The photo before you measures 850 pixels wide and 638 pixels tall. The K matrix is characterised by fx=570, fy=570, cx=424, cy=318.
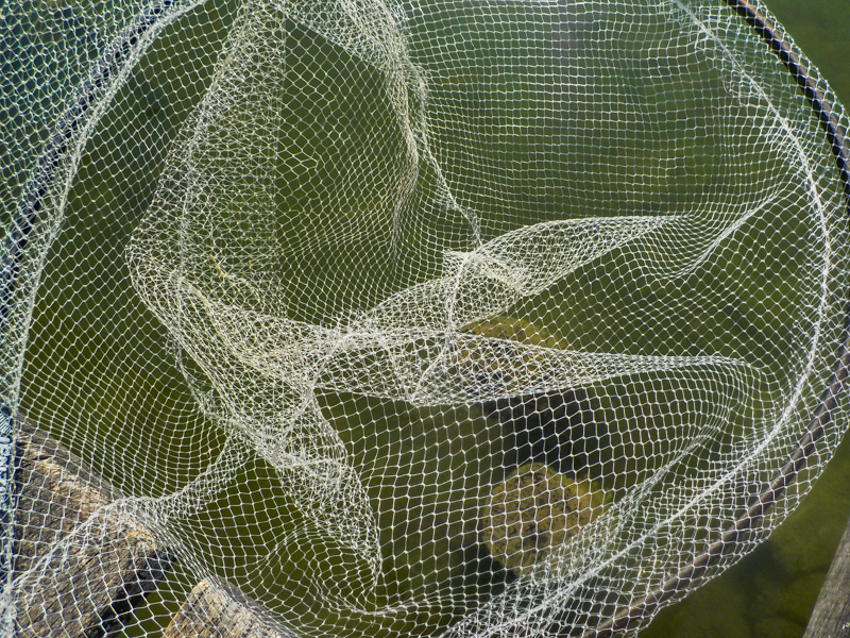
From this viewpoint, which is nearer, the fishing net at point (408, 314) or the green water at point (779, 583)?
the fishing net at point (408, 314)

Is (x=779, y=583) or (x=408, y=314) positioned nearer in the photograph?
(x=408, y=314)

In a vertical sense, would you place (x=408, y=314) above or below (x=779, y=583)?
above

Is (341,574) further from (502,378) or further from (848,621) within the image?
(848,621)

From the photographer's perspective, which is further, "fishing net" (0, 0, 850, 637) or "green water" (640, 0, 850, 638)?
"green water" (640, 0, 850, 638)

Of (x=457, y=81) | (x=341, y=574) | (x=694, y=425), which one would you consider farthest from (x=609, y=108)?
(x=341, y=574)
